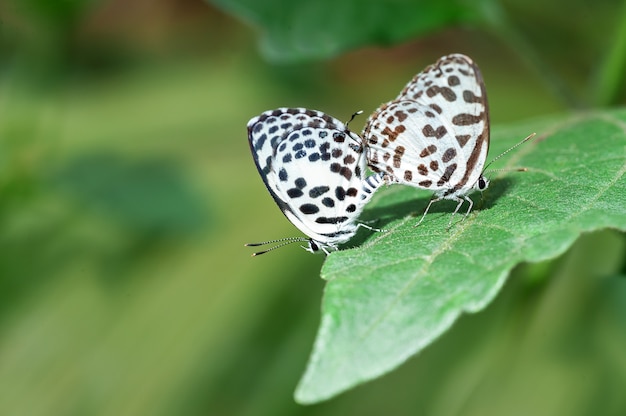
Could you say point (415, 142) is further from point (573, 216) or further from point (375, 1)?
point (375, 1)

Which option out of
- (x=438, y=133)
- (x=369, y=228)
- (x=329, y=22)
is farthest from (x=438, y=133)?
(x=329, y=22)

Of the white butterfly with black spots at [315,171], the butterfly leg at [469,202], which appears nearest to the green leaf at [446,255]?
the butterfly leg at [469,202]

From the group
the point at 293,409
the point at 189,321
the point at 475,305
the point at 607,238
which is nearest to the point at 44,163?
the point at 189,321

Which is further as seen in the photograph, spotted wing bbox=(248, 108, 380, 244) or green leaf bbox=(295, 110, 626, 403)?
spotted wing bbox=(248, 108, 380, 244)

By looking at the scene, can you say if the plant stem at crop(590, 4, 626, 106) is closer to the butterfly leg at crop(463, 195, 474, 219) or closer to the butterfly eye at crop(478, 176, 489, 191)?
the butterfly eye at crop(478, 176, 489, 191)

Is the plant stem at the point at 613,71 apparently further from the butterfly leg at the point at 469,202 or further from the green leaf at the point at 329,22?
the butterfly leg at the point at 469,202

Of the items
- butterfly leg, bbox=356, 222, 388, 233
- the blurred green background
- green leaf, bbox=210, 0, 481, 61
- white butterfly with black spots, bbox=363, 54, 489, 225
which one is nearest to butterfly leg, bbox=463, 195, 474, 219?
white butterfly with black spots, bbox=363, 54, 489, 225
